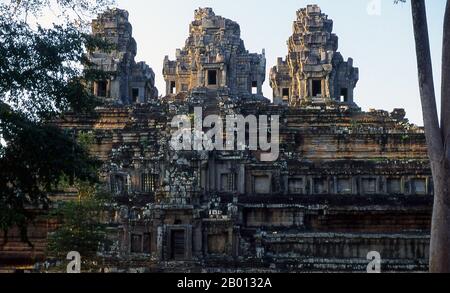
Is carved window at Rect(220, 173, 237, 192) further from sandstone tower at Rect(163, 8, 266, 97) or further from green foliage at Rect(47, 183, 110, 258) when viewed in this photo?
sandstone tower at Rect(163, 8, 266, 97)

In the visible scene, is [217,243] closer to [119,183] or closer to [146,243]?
[146,243]

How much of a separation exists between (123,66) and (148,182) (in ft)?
64.4

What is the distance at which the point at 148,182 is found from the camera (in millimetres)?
33719

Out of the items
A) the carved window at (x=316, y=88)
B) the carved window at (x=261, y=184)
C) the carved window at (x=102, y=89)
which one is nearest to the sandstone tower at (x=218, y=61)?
the carved window at (x=316, y=88)

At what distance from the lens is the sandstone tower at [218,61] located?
157 feet

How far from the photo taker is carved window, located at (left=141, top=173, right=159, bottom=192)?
3347 centimetres

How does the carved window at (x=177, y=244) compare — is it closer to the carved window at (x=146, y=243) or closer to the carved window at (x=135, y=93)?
the carved window at (x=146, y=243)

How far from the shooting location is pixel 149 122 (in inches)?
1598

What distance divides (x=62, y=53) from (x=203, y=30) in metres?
36.3

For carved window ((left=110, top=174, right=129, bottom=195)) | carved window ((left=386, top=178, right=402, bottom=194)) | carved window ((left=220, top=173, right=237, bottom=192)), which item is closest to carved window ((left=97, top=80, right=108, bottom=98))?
carved window ((left=110, top=174, right=129, bottom=195))

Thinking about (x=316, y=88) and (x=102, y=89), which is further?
(x=102, y=89)

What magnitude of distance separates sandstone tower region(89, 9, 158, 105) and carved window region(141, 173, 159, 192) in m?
16.0

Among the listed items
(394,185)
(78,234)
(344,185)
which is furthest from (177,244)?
(394,185)
